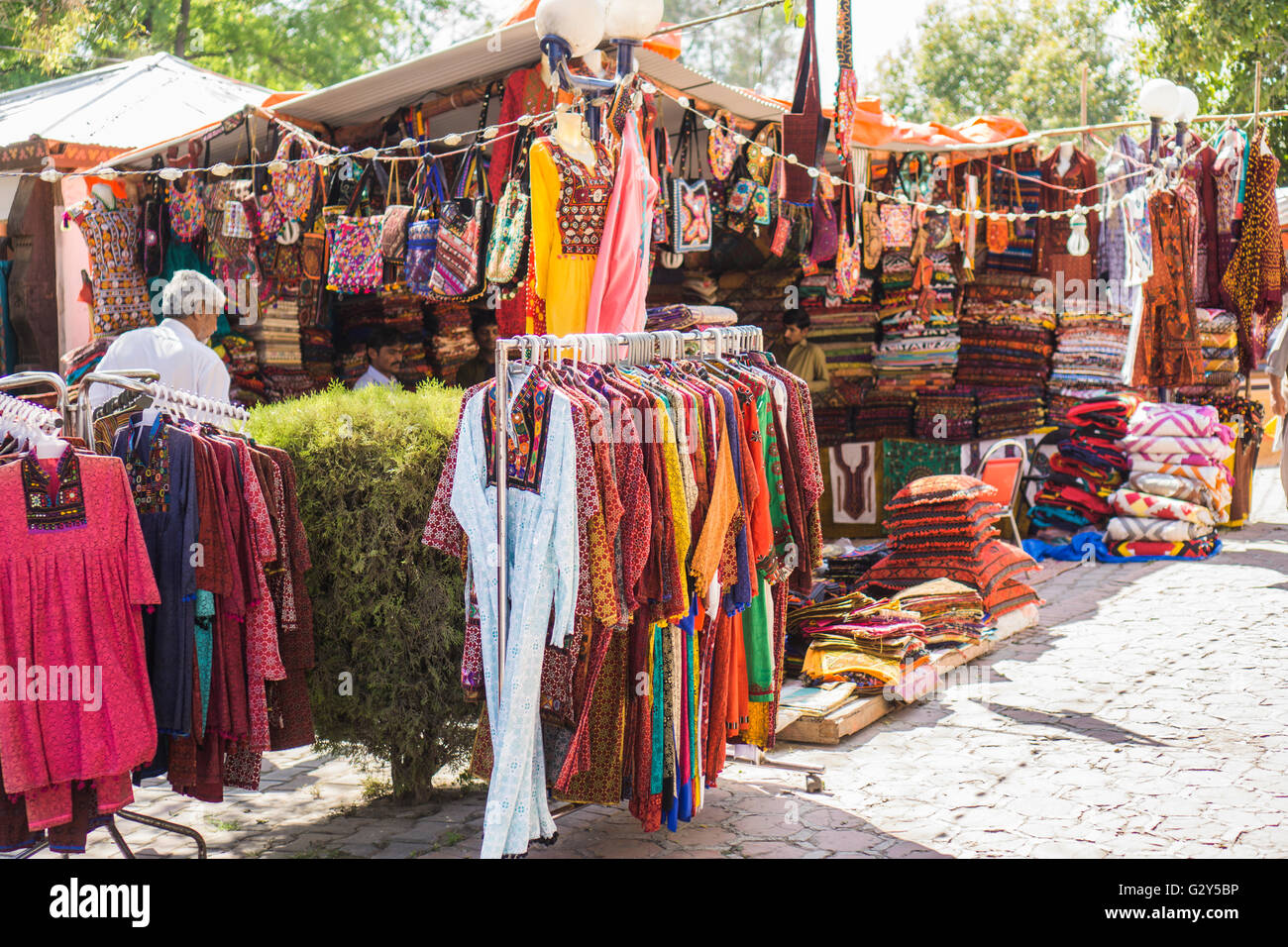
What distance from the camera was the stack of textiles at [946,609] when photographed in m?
6.55

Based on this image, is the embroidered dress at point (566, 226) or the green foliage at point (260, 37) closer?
the embroidered dress at point (566, 226)

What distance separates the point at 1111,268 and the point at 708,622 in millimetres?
7254

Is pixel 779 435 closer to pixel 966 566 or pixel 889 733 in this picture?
pixel 889 733

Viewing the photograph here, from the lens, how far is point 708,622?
4.12 meters

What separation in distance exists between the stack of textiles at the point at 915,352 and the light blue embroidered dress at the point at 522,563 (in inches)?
262

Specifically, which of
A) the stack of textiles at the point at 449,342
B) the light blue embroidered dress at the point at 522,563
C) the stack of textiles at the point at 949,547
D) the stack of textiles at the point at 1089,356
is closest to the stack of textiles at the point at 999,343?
the stack of textiles at the point at 1089,356

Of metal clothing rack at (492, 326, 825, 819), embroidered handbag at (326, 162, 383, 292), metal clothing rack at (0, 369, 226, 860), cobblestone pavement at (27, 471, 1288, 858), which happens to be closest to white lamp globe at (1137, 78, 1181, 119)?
cobblestone pavement at (27, 471, 1288, 858)

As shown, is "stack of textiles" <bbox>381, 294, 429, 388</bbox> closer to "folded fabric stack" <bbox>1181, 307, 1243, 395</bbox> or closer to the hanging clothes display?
the hanging clothes display

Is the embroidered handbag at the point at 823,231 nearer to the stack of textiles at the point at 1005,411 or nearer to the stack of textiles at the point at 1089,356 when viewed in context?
the stack of textiles at the point at 1005,411

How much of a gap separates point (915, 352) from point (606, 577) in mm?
6863

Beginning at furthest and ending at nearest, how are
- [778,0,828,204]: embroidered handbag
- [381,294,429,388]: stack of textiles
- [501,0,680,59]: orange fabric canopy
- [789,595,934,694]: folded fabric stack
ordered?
[381,294,429,388]: stack of textiles
[501,0,680,59]: orange fabric canopy
[778,0,828,204]: embroidered handbag
[789,595,934,694]: folded fabric stack

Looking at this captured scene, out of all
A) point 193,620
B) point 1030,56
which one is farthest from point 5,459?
point 1030,56

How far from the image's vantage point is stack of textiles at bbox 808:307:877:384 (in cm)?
1009

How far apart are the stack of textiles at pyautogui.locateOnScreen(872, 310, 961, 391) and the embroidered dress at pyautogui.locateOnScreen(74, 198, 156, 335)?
5731 millimetres
